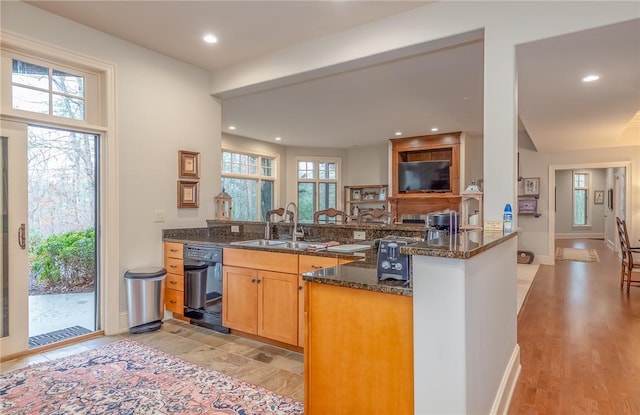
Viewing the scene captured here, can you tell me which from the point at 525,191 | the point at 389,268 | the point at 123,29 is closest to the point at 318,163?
the point at 525,191

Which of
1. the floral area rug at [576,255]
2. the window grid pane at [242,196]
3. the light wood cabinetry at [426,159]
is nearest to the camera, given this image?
the light wood cabinetry at [426,159]

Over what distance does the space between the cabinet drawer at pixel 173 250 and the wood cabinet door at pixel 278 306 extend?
108 centimetres

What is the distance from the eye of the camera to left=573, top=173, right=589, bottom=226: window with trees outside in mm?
12398

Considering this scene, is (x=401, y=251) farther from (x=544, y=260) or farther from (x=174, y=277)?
(x=544, y=260)

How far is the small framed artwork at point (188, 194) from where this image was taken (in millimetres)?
3947

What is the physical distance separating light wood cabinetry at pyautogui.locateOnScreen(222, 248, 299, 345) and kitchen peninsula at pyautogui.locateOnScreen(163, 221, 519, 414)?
38.5 inches

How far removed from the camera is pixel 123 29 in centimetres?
325

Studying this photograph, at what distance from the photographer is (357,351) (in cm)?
166

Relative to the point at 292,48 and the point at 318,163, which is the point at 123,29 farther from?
the point at 318,163

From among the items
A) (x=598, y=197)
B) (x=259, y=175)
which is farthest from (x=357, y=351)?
(x=598, y=197)

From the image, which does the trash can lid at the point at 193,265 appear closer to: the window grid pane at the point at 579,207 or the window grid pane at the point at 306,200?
the window grid pane at the point at 306,200

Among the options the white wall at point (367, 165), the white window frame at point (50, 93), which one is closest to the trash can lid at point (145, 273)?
the white window frame at point (50, 93)

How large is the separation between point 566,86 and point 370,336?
11.9 ft

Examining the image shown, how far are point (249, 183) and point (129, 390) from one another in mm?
6106
